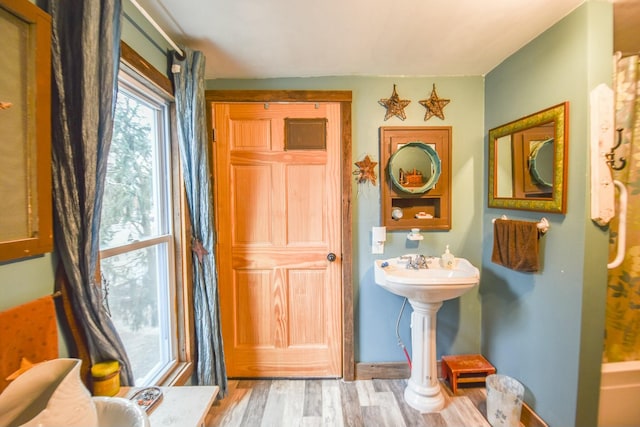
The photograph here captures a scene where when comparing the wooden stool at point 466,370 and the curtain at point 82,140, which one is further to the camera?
the wooden stool at point 466,370

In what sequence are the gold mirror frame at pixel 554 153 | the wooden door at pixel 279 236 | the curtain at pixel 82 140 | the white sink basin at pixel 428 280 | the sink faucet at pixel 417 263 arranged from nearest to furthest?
1. the curtain at pixel 82 140
2. the gold mirror frame at pixel 554 153
3. the white sink basin at pixel 428 280
4. the sink faucet at pixel 417 263
5. the wooden door at pixel 279 236

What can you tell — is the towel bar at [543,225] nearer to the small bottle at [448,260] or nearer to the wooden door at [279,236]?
the small bottle at [448,260]

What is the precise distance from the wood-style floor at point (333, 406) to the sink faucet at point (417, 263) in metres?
0.90

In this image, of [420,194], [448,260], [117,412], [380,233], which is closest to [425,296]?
[448,260]

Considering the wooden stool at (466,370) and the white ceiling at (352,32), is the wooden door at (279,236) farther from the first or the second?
the wooden stool at (466,370)

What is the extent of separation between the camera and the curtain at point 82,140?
85cm

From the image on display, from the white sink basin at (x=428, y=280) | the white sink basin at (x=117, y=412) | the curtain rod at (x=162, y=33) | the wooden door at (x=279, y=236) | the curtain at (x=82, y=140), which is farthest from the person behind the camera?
the wooden door at (x=279, y=236)

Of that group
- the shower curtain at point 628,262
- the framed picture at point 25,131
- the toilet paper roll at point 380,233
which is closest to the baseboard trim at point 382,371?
the toilet paper roll at point 380,233

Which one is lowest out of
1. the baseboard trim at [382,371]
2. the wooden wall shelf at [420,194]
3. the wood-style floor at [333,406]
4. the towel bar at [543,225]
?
the wood-style floor at [333,406]

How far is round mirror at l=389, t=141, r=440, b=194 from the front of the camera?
6.29 feet

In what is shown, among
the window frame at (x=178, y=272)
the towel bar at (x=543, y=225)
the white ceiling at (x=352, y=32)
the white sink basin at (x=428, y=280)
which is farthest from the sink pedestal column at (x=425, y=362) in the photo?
the white ceiling at (x=352, y=32)

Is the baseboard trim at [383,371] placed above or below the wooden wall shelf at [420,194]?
below

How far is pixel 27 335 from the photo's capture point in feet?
2.51

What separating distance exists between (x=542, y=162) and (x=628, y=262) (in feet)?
2.38
